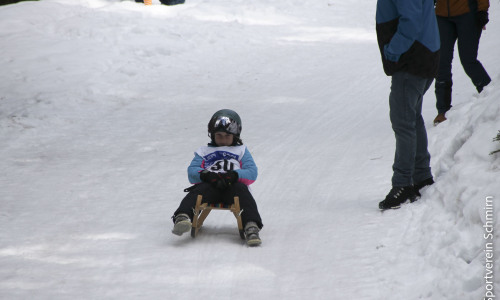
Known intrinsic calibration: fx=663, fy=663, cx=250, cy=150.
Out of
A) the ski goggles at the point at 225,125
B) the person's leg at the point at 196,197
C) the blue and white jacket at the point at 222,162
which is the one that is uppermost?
the ski goggles at the point at 225,125

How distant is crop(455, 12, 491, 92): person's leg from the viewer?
287 inches

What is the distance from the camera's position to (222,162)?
5535 millimetres

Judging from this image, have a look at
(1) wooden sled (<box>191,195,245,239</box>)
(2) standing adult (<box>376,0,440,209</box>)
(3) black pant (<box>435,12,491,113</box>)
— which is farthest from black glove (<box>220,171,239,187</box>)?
(3) black pant (<box>435,12,491,113</box>)

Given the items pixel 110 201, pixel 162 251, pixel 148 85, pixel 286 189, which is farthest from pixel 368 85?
pixel 162 251

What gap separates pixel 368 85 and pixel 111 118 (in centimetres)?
414

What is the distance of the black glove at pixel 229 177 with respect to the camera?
5.24 meters

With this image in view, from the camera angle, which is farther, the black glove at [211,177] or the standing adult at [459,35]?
the standing adult at [459,35]

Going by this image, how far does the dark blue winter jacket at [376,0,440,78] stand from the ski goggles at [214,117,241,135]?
1314 millimetres

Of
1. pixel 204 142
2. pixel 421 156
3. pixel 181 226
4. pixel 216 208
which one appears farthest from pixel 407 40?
pixel 204 142

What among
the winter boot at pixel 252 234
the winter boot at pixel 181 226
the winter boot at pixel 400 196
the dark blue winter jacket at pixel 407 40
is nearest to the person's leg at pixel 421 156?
the winter boot at pixel 400 196

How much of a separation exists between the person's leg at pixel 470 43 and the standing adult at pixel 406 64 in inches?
93.8

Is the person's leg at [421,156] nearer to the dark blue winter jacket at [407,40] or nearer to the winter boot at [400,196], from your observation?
the winter boot at [400,196]

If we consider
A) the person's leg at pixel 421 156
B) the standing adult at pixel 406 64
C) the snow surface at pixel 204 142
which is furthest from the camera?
the person's leg at pixel 421 156

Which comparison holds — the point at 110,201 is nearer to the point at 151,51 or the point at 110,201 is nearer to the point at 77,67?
the point at 77,67
